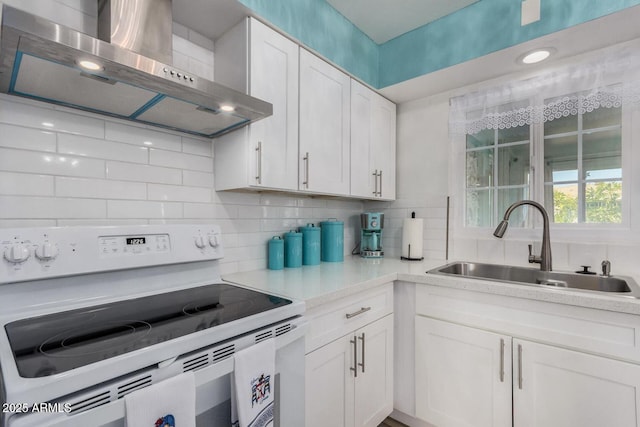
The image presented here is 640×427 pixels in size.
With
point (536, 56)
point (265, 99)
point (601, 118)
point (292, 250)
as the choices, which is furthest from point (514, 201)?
point (265, 99)

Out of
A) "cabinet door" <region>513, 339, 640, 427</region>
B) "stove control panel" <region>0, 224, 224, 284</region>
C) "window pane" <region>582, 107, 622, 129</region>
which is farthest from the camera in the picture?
"window pane" <region>582, 107, 622, 129</region>

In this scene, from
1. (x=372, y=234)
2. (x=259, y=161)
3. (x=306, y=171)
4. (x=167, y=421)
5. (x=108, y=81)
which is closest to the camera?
(x=167, y=421)

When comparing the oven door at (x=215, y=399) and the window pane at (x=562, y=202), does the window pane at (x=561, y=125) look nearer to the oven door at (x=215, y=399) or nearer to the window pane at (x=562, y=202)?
the window pane at (x=562, y=202)

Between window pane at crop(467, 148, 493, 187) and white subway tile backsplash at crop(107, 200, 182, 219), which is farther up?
window pane at crop(467, 148, 493, 187)

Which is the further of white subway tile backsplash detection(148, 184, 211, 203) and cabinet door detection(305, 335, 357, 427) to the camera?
white subway tile backsplash detection(148, 184, 211, 203)

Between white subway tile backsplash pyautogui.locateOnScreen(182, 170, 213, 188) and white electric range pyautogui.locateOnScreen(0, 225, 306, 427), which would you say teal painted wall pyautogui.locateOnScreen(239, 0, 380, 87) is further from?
white electric range pyautogui.locateOnScreen(0, 225, 306, 427)

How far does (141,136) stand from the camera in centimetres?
138

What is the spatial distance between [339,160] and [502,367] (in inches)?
53.4

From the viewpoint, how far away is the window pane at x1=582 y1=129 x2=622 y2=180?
1.74m

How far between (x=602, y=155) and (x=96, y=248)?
2542 mm

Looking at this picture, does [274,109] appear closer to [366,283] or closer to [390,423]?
[366,283]

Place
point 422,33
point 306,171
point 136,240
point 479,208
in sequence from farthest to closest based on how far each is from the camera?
point 479,208, point 422,33, point 306,171, point 136,240

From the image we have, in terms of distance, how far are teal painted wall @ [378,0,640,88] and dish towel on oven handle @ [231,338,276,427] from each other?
6.17 ft

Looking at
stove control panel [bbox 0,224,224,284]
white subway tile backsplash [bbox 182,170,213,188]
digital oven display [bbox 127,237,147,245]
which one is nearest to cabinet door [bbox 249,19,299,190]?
white subway tile backsplash [bbox 182,170,213,188]
